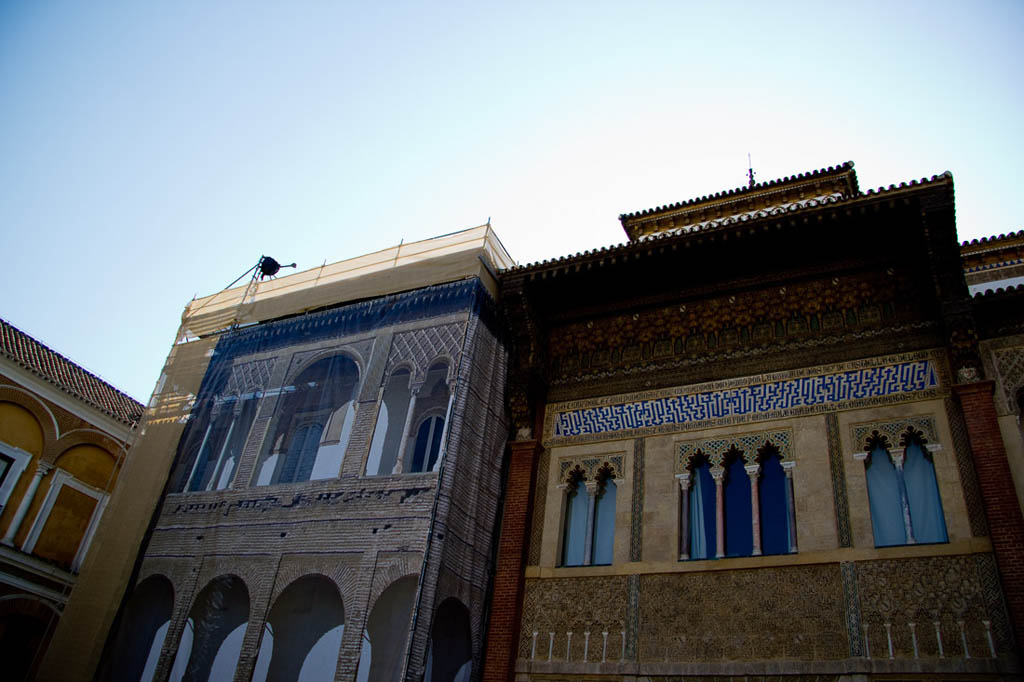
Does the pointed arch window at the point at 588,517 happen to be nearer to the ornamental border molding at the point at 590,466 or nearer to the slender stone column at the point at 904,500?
the ornamental border molding at the point at 590,466

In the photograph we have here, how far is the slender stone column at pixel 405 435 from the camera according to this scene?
33.2ft

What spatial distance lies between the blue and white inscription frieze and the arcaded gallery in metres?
0.03

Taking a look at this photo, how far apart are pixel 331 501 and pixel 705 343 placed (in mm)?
4899

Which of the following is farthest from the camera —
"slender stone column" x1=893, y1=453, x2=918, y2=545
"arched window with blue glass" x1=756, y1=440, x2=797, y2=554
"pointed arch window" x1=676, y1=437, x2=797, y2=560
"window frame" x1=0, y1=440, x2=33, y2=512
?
"window frame" x1=0, y1=440, x2=33, y2=512

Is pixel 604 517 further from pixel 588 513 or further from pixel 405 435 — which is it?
pixel 405 435

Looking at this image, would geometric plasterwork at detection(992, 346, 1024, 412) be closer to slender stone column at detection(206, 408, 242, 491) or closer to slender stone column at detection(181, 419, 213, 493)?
slender stone column at detection(206, 408, 242, 491)

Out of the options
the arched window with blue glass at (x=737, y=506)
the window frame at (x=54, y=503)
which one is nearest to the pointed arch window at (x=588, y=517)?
the arched window with blue glass at (x=737, y=506)

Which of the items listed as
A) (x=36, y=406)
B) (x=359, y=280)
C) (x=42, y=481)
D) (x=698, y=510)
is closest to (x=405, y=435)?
(x=359, y=280)

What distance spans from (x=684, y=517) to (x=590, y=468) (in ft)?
4.21

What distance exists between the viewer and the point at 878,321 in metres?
9.23

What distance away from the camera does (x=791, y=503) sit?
8539mm

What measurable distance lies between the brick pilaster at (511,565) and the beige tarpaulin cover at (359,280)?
8.59 feet

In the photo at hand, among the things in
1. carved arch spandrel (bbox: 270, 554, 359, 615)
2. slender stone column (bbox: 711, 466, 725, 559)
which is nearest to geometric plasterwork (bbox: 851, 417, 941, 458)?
slender stone column (bbox: 711, 466, 725, 559)

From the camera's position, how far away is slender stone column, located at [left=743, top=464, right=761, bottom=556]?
845cm
